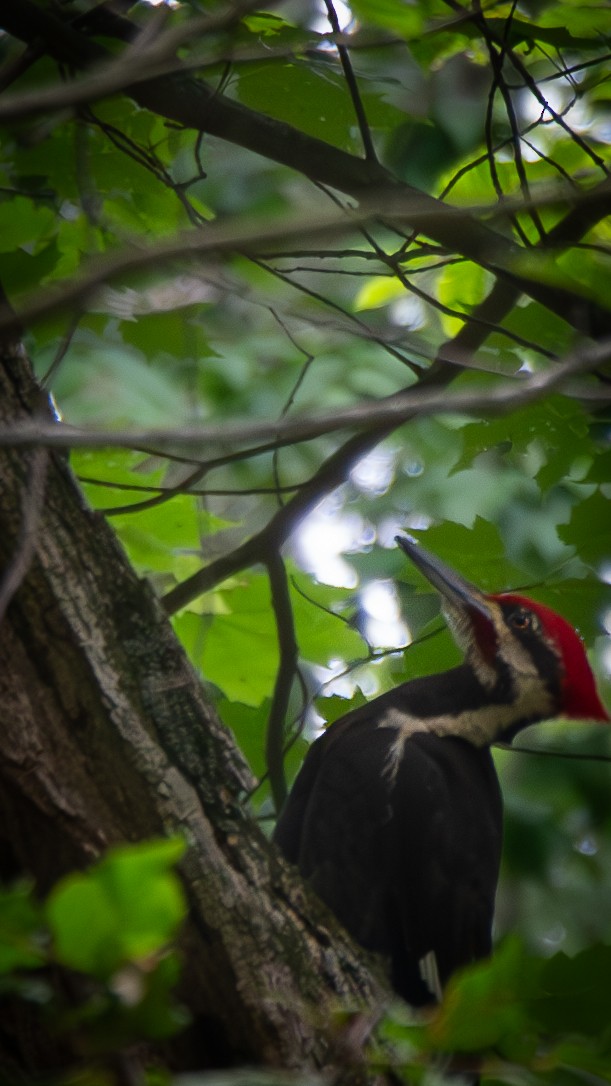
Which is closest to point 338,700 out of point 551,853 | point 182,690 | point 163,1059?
point 551,853

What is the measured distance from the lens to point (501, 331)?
234 centimetres

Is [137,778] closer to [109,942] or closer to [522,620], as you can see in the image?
[109,942]

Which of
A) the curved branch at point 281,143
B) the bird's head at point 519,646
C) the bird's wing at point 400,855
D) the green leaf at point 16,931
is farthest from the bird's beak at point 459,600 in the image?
the green leaf at point 16,931

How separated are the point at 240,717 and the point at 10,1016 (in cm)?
125

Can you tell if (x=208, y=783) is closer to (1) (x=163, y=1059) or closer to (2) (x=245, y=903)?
(2) (x=245, y=903)

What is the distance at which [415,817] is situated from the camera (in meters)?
2.59

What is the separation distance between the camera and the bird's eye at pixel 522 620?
2.88 m

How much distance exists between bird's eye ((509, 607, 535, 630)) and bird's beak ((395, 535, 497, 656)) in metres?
0.06

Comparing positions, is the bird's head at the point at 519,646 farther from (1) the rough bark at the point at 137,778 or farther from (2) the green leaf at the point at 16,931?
(2) the green leaf at the point at 16,931

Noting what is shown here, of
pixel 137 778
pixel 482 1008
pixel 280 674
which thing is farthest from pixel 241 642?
pixel 482 1008

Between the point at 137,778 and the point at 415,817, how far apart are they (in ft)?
4.04

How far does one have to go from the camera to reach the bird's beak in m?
2.83

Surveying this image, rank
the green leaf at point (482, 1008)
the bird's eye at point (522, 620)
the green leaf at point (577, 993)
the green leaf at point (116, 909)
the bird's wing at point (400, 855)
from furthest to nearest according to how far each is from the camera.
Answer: the bird's eye at point (522, 620)
the bird's wing at point (400, 855)
the green leaf at point (577, 993)
the green leaf at point (482, 1008)
the green leaf at point (116, 909)

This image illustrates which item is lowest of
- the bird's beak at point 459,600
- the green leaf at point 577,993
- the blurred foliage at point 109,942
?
the green leaf at point 577,993
